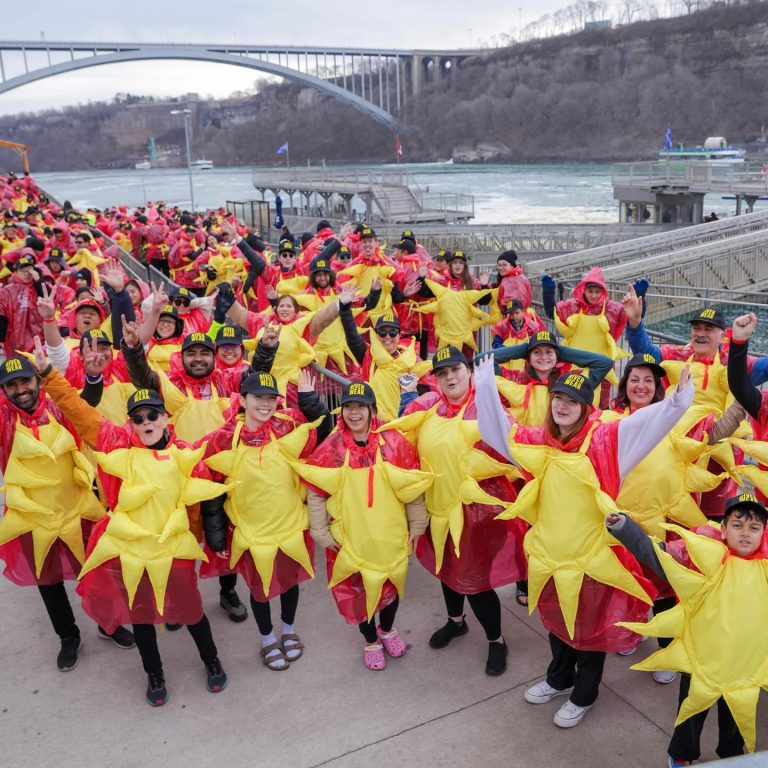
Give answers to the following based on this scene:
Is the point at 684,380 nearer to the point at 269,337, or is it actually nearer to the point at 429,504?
the point at 429,504

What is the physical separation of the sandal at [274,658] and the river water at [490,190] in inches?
1504

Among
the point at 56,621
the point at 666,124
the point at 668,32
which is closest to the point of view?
the point at 56,621

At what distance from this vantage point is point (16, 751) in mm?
3516

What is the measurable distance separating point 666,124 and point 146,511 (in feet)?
311

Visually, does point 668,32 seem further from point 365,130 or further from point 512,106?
point 365,130

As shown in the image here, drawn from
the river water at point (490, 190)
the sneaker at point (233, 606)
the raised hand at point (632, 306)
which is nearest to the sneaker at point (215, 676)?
the sneaker at point (233, 606)

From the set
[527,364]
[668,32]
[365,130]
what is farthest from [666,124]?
[527,364]

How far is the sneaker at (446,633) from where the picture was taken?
4164 millimetres

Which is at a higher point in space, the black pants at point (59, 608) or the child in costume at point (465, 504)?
the child in costume at point (465, 504)

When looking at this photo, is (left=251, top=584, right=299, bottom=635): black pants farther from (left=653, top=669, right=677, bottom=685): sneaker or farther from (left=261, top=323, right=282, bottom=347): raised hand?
(left=653, top=669, right=677, bottom=685): sneaker

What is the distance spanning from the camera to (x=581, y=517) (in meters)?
3.25

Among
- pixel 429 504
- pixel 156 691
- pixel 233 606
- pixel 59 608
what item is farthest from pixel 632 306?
pixel 59 608

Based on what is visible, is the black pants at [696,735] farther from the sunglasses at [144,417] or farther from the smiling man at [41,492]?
the smiling man at [41,492]

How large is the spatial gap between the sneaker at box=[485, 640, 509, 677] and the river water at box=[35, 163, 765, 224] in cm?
3777
